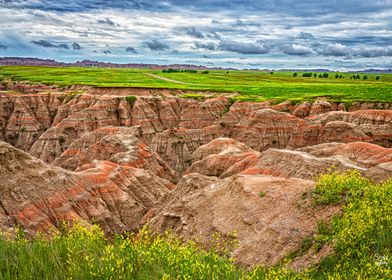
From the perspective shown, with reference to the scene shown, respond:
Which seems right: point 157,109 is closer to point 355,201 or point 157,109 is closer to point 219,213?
point 219,213

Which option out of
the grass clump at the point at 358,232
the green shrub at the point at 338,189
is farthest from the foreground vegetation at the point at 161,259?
the green shrub at the point at 338,189

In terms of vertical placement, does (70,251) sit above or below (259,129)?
above

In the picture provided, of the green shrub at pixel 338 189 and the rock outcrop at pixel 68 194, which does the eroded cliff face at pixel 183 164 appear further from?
the green shrub at pixel 338 189

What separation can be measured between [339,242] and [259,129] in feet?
197

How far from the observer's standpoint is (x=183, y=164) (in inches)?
Answer: 2940

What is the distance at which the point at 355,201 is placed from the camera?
17.2 m

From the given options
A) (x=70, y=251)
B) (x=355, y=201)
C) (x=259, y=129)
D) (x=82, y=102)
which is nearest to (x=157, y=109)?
(x=82, y=102)

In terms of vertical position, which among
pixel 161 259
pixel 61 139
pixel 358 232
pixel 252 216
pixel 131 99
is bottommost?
pixel 61 139

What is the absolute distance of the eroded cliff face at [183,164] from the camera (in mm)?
23016

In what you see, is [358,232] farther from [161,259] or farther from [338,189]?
[161,259]

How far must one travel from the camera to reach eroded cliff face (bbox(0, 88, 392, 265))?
23.0 m

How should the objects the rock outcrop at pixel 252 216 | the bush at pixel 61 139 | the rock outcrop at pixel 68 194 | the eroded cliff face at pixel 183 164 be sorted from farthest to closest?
the bush at pixel 61 139 < the rock outcrop at pixel 68 194 < the eroded cliff face at pixel 183 164 < the rock outcrop at pixel 252 216

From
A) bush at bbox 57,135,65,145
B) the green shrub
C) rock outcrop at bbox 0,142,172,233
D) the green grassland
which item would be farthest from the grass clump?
the green grassland

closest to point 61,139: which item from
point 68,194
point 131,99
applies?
point 131,99
